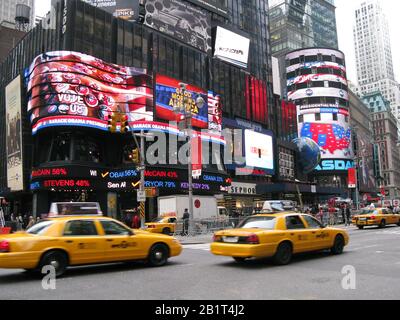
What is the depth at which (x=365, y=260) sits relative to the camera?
11812mm

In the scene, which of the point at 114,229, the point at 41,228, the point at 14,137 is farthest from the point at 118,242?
the point at 14,137

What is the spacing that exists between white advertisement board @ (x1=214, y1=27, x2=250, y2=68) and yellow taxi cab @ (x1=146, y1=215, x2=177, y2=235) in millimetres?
38596

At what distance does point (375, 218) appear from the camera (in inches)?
1064

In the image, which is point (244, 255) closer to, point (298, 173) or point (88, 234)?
point (88, 234)

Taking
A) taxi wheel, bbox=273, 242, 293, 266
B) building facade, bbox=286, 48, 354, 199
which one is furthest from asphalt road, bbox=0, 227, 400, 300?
building facade, bbox=286, 48, 354, 199

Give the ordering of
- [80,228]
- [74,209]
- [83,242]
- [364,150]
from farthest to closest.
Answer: [364,150] < [74,209] < [80,228] < [83,242]

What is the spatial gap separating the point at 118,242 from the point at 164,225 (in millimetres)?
15368

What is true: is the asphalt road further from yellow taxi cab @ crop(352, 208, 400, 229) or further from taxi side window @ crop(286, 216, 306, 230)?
yellow taxi cab @ crop(352, 208, 400, 229)

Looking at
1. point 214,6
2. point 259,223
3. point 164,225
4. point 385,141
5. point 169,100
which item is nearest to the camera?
point 259,223

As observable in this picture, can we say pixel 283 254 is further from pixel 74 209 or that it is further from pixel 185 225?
pixel 185 225

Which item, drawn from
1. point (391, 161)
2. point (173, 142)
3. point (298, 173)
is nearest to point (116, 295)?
point (173, 142)

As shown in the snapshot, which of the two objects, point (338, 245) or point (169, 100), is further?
point (169, 100)

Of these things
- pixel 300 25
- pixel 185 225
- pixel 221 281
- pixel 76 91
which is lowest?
pixel 221 281

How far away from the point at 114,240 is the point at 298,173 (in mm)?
64933
